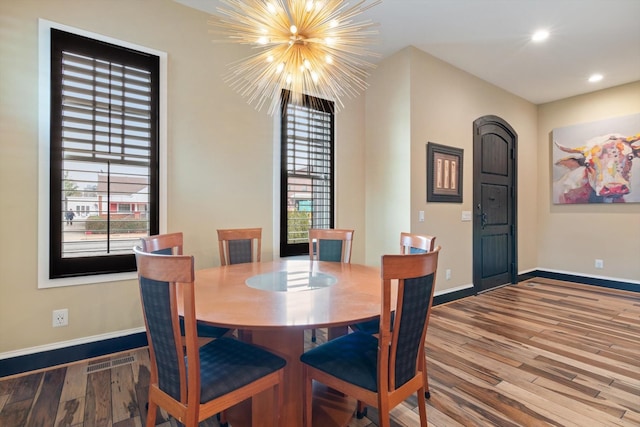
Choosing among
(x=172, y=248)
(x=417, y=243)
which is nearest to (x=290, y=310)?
(x=417, y=243)

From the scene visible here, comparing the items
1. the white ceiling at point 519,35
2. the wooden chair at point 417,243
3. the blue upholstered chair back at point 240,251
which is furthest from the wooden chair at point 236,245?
the white ceiling at point 519,35

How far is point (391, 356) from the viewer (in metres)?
1.23

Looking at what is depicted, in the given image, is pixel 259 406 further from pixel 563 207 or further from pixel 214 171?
pixel 563 207

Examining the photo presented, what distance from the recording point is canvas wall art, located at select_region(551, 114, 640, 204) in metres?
4.23

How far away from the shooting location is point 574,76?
414 cm

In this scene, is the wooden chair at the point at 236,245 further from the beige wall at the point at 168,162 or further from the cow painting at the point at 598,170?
the cow painting at the point at 598,170

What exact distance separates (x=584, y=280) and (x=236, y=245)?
525 cm

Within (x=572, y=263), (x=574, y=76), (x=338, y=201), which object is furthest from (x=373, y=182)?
(x=572, y=263)

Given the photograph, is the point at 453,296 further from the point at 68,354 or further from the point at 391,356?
the point at 68,354

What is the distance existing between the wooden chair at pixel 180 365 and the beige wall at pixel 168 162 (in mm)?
1530

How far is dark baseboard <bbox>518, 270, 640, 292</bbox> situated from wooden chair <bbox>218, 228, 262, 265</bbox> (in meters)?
4.46

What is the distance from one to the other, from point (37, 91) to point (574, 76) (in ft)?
19.2

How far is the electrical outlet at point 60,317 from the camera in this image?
2.21 m

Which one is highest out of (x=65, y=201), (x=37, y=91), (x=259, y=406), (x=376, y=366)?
(x=37, y=91)
